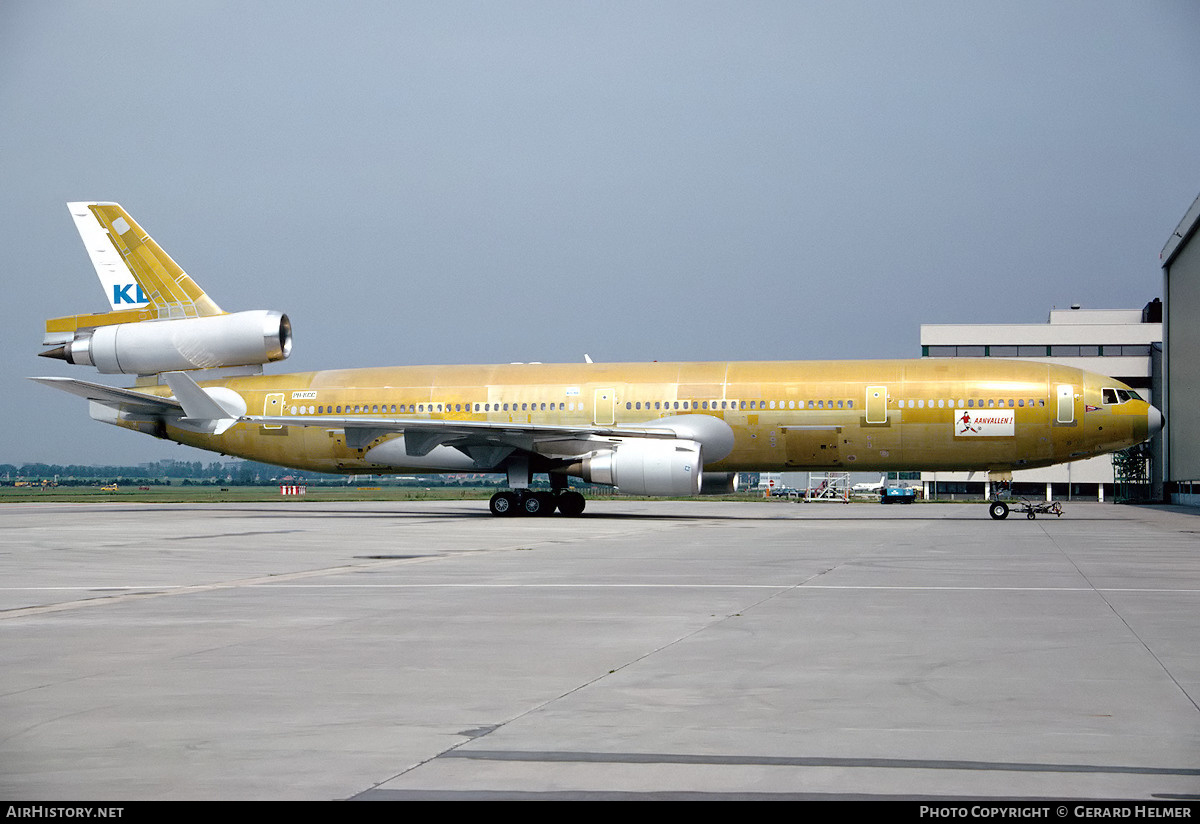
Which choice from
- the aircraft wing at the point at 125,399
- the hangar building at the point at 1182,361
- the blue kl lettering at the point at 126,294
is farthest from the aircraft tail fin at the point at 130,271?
the hangar building at the point at 1182,361

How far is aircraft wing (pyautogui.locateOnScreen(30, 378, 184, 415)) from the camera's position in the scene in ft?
115

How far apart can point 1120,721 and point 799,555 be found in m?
12.9

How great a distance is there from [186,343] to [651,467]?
53.7 ft

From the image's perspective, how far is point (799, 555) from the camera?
62.5 feet

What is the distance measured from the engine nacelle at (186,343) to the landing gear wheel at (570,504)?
1053cm

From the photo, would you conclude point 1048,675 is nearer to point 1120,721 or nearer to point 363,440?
point 1120,721

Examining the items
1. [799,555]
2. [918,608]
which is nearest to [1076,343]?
[799,555]

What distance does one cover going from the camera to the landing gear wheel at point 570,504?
116ft

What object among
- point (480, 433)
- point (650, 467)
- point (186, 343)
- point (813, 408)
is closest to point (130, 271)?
point (186, 343)

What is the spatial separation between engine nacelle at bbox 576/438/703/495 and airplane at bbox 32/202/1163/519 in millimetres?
42

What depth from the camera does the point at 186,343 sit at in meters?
38.0

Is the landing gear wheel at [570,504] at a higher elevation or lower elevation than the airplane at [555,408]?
lower

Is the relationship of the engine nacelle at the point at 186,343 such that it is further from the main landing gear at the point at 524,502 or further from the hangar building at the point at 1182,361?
the hangar building at the point at 1182,361

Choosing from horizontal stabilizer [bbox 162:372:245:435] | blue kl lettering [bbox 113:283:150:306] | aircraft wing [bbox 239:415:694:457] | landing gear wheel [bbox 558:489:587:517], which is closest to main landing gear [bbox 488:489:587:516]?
landing gear wheel [bbox 558:489:587:517]
